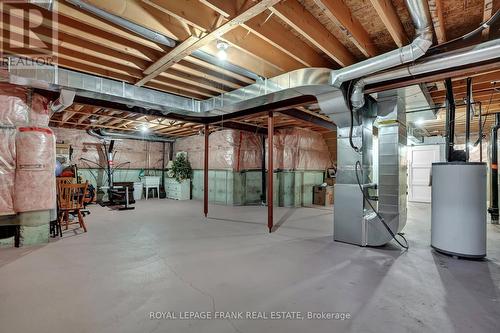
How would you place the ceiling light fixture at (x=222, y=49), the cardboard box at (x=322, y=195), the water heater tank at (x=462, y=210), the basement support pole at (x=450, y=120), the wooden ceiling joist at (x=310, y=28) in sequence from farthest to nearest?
the cardboard box at (x=322, y=195)
the basement support pole at (x=450, y=120)
the water heater tank at (x=462, y=210)
the ceiling light fixture at (x=222, y=49)
the wooden ceiling joist at (x=310, y=28)

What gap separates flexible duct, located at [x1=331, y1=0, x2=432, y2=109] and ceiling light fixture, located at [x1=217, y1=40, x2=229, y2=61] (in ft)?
4.22

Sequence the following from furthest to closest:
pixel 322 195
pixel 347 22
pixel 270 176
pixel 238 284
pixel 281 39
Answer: pixel 322 195, pixel 270 176, pixel 281 39, pixel 238 284, pixel 347 22

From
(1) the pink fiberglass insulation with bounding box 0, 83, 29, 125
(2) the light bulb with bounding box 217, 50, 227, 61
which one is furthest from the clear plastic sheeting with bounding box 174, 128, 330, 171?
(1) the pink fiberglass insulation with bounding box 0, 83, 29, 125

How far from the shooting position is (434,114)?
14.8ft

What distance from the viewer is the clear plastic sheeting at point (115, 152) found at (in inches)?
301

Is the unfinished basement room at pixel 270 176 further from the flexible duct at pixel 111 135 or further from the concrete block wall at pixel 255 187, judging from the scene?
the flexible duct at pixel 111 135

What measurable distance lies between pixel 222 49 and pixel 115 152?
7498mm

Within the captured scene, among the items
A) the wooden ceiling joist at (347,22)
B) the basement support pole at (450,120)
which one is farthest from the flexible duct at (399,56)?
the basement support pole at (450,120)

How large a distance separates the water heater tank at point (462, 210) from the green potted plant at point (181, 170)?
7173 millimetres

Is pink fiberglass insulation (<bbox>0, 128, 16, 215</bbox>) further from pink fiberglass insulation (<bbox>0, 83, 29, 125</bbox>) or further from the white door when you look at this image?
the white door

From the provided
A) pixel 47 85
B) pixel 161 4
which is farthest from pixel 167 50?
pixel 47 85

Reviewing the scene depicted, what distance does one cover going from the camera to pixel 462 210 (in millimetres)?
2945

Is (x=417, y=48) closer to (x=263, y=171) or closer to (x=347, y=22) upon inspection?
(x=347, y=22)

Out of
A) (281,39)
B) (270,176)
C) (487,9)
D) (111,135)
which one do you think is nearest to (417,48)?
(487,9)
